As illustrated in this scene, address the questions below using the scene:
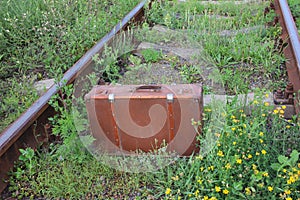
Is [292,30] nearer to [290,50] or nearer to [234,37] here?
[290,50]

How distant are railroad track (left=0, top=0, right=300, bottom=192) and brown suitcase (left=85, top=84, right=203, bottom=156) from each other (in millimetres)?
461

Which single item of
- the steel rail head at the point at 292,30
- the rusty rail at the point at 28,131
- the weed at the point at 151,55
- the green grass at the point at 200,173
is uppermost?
the steel rail head at the point at 292,30

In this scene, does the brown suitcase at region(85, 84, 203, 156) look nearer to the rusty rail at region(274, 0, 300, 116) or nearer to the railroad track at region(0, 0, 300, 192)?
the railroad track at region(0, 0, 300, 192)

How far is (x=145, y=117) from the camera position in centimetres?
302

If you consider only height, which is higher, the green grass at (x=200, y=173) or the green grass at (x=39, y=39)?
the green grass at (x=39, y=39)

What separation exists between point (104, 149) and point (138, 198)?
62 cm

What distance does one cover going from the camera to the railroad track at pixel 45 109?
2946mm

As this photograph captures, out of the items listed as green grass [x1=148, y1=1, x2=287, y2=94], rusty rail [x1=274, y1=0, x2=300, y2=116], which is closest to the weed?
green grass [x1=148, y1=1, x2=287, y2=94]

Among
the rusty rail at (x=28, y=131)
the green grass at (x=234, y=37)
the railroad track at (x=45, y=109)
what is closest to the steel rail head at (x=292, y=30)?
the railroad track at (x=45, y=109)

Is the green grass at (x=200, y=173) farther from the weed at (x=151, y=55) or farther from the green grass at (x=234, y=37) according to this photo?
the weed at (x=151, y=55)

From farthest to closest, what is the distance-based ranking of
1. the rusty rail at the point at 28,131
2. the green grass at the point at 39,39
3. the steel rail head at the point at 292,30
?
the green grass at the point at 39,39 → the steel rail head at the point at 292,30 → the rusty rail at the point at 28,131

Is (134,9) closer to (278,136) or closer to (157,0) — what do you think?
(157,0)

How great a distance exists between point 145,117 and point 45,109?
89 cm

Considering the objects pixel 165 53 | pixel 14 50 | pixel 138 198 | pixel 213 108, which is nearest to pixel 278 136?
pixel 213 108
